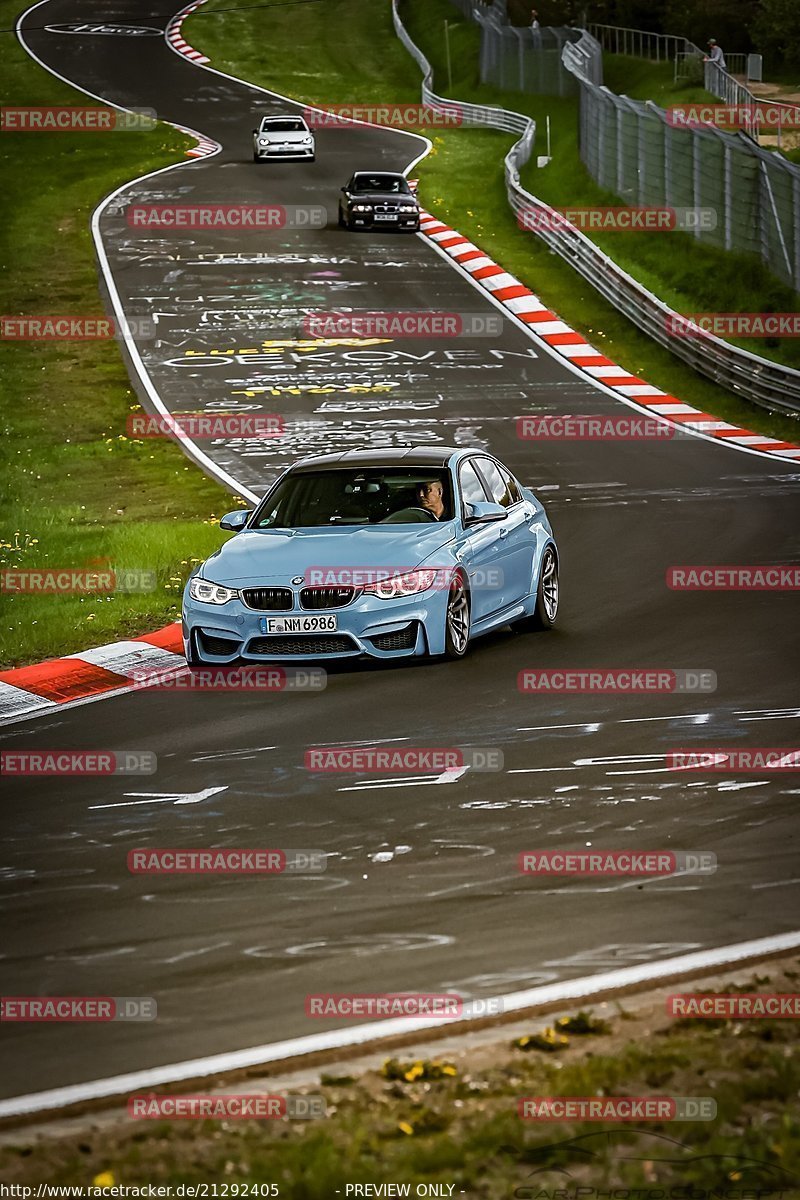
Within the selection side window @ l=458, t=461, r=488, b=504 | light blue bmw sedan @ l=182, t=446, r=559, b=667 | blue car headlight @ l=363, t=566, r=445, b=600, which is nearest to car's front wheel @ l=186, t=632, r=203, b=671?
light blue bmw sedan @ l=182, t=446, r=559, b=667

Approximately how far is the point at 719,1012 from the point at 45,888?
319cm

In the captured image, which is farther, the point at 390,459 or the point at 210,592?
the point at 390,459

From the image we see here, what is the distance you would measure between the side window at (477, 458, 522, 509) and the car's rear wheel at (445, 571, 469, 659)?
53.6 inches

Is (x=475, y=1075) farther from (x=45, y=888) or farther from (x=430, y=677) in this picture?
(x=430, y=677)

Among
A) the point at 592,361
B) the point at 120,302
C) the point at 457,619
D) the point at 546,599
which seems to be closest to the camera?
the point at 457,619

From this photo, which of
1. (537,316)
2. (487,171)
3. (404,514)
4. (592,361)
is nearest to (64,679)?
(404,514)

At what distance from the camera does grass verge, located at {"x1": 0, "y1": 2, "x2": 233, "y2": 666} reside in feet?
51.9

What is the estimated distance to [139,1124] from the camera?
5.64 m

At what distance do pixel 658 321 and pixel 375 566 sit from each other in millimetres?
20437

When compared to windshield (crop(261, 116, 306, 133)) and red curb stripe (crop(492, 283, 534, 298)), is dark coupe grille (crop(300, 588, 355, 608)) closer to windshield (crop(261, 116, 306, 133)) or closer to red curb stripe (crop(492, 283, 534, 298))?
red curb stripe (crop(492, 283, 534, 298))

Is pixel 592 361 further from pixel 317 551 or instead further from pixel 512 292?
pixel 317 551

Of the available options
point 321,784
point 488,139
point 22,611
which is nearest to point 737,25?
point 488,139

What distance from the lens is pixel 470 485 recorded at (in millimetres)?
14555

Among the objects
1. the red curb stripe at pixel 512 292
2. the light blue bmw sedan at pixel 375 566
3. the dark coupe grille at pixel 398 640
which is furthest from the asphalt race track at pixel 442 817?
the red curb stripe at pixel 512 292
